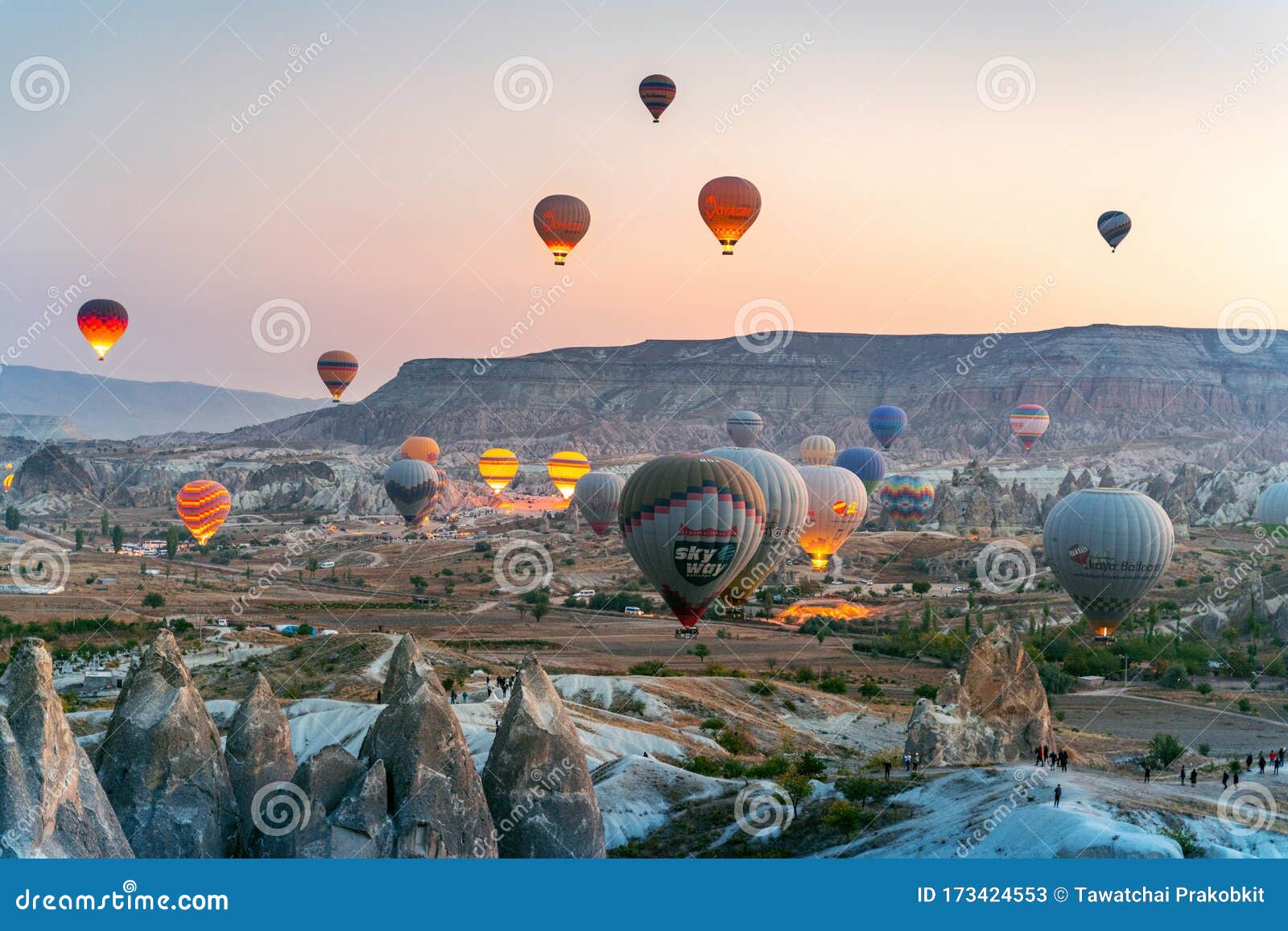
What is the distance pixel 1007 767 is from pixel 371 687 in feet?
68.4

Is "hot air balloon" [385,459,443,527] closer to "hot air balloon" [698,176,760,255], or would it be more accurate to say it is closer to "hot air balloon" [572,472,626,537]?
"hot air balloon" [572,472,626,537]

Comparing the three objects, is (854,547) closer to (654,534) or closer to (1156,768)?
(654,534)

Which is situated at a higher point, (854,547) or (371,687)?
(854,547)

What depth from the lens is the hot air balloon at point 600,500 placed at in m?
104

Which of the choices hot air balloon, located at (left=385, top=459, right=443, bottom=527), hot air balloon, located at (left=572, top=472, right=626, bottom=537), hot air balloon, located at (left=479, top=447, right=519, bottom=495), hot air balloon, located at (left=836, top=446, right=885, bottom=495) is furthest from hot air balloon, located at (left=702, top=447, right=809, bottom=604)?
hot air balloon, located at (left=479, top=447, right=519, bottom=495)

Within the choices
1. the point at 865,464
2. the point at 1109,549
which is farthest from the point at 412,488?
the point at 1109,549

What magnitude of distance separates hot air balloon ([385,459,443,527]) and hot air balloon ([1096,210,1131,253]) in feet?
187

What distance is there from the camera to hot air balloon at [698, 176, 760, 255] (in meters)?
69.8

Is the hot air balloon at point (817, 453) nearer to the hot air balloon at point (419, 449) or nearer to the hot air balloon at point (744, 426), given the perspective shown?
the hot air balloon at point (744, 426)

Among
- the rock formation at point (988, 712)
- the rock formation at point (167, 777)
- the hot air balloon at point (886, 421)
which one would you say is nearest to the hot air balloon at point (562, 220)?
the rock formation at point (988, 712)

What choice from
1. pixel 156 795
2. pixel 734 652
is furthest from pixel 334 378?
pixel 156 795

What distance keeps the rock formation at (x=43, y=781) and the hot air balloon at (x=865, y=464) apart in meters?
97.2

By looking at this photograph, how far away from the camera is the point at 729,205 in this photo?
6981cm

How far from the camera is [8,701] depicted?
693 inches
